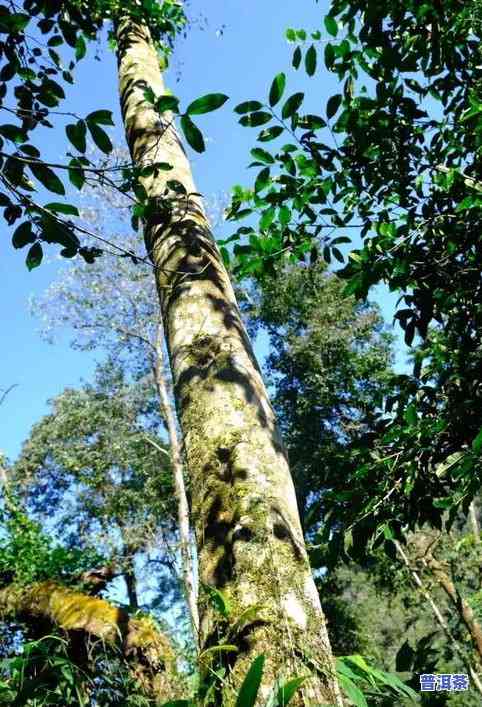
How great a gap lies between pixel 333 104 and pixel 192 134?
4.33 ft

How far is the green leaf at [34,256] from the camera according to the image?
175 cm

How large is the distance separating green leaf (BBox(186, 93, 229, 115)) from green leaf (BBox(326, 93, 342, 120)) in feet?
4.43

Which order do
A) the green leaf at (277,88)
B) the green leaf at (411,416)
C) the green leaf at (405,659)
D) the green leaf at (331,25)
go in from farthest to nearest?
the green leaf at (411,416)
the green leaf at (331,25)
the green leaf at (277,88)
the green leaf at (405,659)

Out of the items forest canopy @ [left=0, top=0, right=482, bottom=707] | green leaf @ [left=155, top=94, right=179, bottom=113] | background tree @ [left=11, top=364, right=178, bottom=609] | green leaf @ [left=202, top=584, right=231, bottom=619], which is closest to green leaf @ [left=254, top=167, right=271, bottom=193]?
forest canopy @ [left=0, top=0, right=482, bottom=707]

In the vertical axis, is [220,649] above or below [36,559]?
below

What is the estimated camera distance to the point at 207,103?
60.6 inches

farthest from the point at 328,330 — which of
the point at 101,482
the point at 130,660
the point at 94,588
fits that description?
the point at 130,660

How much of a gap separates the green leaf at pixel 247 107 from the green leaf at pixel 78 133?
901 millimetres

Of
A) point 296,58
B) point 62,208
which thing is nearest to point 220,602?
point 62,208

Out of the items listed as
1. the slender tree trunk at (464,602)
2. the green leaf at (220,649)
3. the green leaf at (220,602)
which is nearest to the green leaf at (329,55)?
the green leaf at (220,602)

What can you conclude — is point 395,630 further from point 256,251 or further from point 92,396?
point 256,251

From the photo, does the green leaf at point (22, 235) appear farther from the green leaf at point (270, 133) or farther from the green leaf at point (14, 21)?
the green leaf at point (270, 133)

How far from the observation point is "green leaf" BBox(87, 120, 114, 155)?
60.7 inches

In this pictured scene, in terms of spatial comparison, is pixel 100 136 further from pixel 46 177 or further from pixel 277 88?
pixel 277 88
